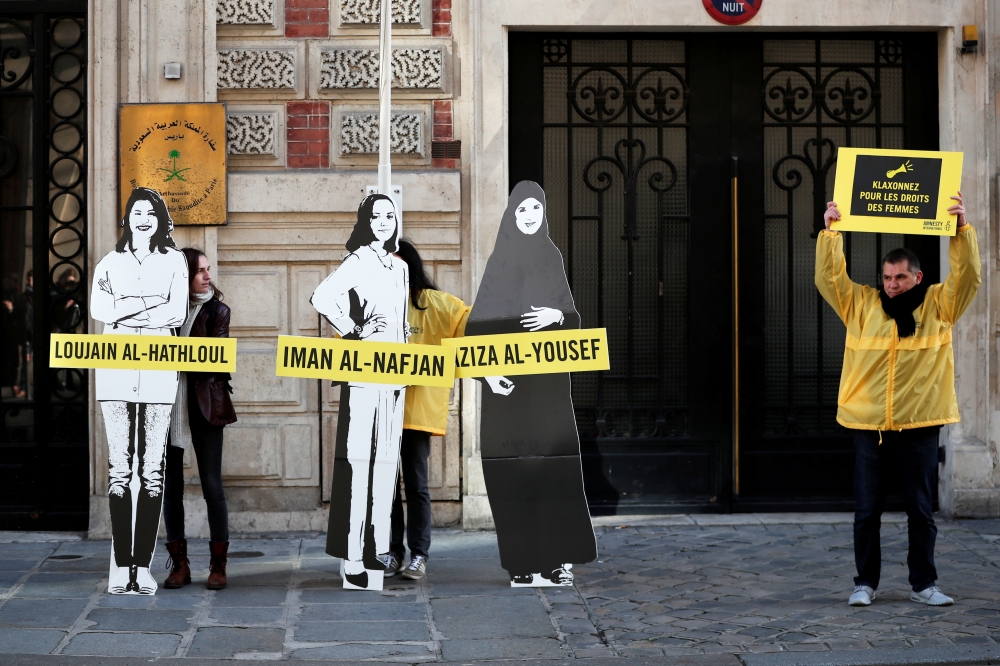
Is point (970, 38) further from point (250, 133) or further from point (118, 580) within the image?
point (118, 580)

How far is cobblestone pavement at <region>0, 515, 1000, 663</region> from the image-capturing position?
5535 mm

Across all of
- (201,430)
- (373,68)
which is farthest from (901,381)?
(373,68)

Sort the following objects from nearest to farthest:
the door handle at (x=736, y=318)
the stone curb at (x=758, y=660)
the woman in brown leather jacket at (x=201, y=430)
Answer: the stone curb at (x=758, y=660), the woman in brown leather jacket at (x=201, y=430), the door handle at (x=736, y=318)

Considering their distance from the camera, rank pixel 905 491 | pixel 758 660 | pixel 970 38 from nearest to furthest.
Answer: pixel 758 660, pixel 905 491, pixel 970 38

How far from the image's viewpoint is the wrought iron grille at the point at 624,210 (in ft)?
28.3

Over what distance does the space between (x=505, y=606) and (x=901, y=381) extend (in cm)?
227

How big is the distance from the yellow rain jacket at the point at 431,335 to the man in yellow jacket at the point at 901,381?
6.46 feet

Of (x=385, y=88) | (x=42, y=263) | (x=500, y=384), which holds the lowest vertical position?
(x=500, y=384)

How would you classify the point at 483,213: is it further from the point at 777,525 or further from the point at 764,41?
the point at 777,525

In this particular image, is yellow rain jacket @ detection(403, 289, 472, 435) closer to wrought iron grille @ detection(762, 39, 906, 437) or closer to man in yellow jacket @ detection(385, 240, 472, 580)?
man in yellow jacket @ detection(385, 240, 472, 580)

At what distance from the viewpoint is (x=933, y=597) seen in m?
6.08

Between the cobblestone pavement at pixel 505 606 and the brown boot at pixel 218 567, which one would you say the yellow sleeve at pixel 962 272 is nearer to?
the cobblestone pavement at pixel 505 606

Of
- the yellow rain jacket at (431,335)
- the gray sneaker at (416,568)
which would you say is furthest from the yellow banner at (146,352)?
the gray sneaker at (416,568)

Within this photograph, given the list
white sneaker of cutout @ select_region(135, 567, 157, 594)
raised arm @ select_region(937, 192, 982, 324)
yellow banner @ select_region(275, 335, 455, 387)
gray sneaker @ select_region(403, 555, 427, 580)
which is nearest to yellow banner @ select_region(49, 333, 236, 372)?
yellow banner @ select_region(275, 335, 455, 387)
